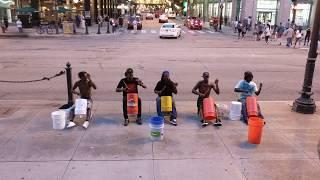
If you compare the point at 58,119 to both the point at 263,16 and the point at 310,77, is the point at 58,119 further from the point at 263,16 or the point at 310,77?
the point at 263,16

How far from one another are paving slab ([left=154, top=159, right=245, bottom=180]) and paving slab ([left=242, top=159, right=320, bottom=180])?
0.20 metres

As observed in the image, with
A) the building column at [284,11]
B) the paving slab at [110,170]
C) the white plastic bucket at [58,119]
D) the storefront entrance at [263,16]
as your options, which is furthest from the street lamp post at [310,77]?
the storefront entrance at [263,16]

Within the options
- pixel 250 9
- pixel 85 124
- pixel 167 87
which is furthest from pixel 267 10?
pixel 85 124

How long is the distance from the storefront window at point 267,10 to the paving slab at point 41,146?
42466 millimetres

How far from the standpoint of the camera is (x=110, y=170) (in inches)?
223

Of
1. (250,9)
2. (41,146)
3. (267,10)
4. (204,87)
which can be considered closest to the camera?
(41,146)

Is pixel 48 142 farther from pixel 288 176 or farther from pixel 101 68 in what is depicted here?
pixel 101 68

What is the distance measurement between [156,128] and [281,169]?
2.27m

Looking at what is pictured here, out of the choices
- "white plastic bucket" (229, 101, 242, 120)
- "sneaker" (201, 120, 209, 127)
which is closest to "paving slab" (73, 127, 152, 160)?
"sneaker" (201, 120, 209, 127)

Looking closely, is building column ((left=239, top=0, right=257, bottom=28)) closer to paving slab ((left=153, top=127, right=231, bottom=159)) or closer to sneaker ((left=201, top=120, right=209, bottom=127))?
sneaker ((left=201, top=120, right=209, bottom=127))

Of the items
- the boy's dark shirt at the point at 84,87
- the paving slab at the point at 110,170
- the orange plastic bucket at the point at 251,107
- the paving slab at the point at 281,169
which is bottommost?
the paving slab at the point at 110,170

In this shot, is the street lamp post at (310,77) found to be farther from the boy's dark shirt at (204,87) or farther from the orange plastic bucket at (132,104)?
the orange plastic bucket at (132,104)

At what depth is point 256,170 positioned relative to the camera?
18.8ft

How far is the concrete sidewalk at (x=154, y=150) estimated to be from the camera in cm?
561
